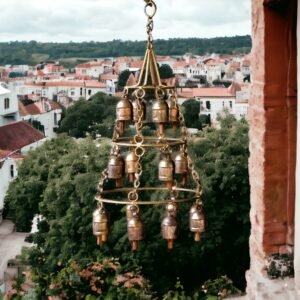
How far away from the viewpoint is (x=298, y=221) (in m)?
3.66

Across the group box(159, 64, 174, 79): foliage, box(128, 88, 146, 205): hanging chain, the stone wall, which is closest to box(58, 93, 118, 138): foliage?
box(159, 64, 174, 79): foliage

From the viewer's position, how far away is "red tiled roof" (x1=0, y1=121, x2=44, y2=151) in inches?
1437

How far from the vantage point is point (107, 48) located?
13812cm

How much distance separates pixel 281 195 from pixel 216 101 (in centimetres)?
5621

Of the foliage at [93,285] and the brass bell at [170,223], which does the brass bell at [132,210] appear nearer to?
the brass bell at [170,223]

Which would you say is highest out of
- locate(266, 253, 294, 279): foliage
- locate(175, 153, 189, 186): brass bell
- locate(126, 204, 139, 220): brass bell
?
locate(175, 153, 189, 186): brass bell

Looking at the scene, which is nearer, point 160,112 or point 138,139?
point 138,139

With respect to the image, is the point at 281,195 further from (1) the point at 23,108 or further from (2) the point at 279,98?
(1) the point at 23,108

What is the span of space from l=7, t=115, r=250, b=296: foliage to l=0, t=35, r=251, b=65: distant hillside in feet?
344

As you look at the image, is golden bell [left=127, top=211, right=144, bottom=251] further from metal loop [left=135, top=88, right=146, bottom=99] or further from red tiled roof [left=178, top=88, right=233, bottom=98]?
red tiled roof [left=178, top=88, right=233, bottom=98]

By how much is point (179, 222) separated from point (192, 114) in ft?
110

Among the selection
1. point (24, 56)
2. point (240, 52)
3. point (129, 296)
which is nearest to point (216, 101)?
point (129, 296)

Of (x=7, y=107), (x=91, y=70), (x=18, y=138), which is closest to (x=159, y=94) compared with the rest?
(x=18, y=138)

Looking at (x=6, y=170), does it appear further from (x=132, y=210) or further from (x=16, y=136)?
(x=132, y=210)
